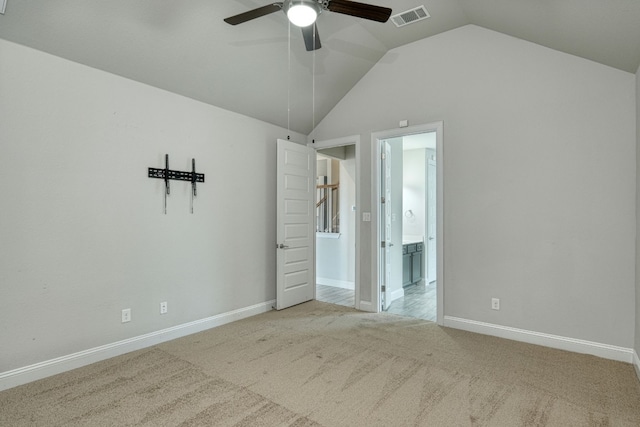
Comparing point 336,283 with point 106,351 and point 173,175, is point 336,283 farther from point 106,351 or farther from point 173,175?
point 106,351

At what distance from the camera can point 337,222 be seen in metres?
6.11

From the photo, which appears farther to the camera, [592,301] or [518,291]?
[518,291]

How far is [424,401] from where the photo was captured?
7.36ft

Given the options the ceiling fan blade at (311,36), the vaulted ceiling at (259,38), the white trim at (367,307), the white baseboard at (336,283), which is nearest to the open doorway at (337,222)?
the white baseboard at (336,283)

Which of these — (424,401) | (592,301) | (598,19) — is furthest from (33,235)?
(592,301)

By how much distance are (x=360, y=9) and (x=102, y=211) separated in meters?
2.63

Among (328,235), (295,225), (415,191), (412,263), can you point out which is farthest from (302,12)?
(415,191)

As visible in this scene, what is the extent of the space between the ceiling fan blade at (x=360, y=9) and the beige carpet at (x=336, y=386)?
262cm

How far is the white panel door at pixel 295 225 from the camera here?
436 centimetres

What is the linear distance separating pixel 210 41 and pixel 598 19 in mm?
3068

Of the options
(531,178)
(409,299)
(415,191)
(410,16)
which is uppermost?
(410,16)

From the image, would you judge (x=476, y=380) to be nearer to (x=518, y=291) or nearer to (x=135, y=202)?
(x=518, y=291)

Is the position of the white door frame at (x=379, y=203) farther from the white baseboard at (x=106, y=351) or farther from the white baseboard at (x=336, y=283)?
the white baseboard at (x=106, y=351)

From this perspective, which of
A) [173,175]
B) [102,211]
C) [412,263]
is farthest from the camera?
[412,263]
